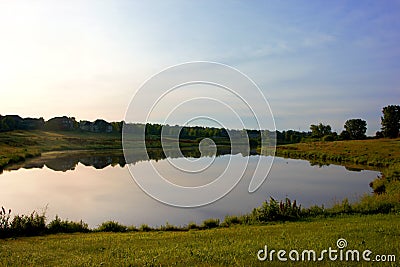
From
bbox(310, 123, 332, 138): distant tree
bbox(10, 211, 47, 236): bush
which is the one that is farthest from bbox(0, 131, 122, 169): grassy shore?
bbox(310, 123, 332, 138): distant tree

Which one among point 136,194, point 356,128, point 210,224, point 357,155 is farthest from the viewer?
point 356,128

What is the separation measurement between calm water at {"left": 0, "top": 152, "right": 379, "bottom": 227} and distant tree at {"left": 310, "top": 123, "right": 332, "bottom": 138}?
7827 centimetres

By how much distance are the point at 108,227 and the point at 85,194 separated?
42.4ft

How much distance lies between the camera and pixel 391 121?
87562 mm

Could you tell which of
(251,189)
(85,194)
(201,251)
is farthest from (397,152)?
(201,251)

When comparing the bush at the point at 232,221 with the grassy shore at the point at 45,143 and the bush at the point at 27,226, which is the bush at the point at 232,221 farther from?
the grassy shore at the point at 45,143

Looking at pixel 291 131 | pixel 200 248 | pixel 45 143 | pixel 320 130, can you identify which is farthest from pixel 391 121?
pixel 200 248

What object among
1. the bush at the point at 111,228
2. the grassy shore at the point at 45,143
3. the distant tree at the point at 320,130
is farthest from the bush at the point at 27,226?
the distant tree at the point at 320,130

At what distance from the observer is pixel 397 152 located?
53.6 meters

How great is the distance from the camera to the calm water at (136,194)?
57.9ft

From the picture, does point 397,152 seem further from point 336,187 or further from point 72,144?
point 72,144

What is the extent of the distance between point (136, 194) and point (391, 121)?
8267 centimetres

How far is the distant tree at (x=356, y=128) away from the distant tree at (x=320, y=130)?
30.1 ft

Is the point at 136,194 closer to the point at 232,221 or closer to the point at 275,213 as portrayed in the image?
the point at 232,221
